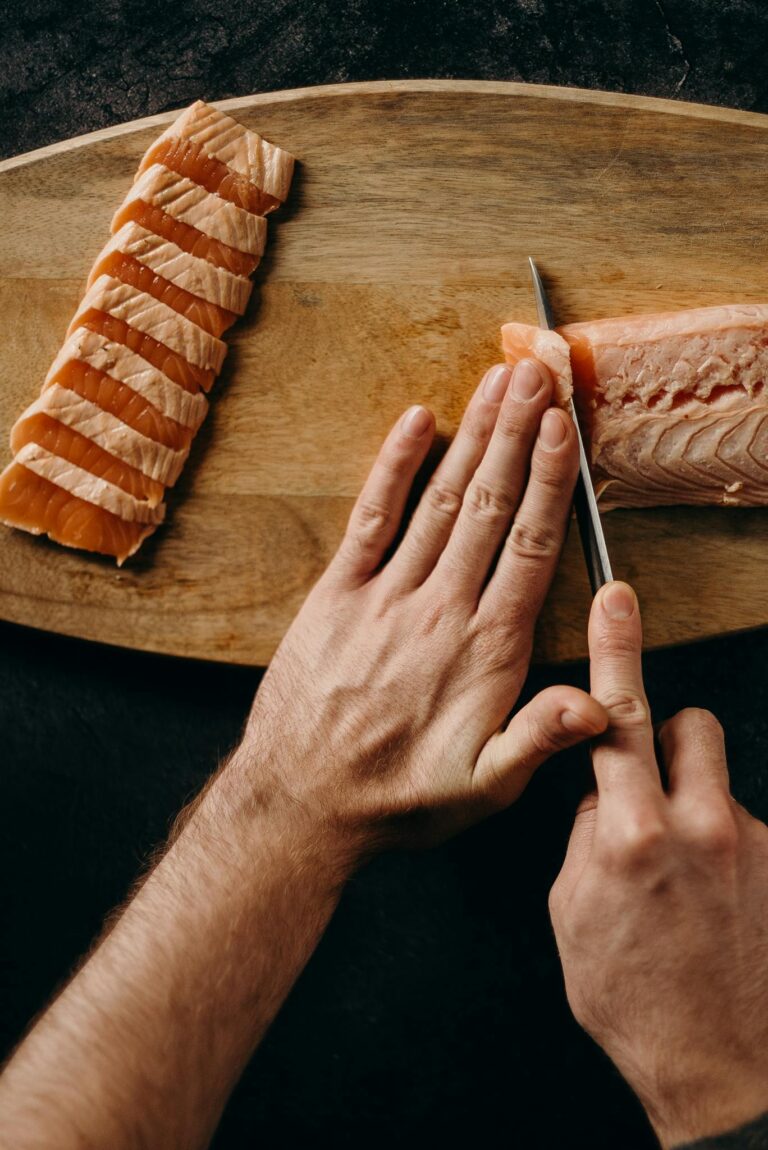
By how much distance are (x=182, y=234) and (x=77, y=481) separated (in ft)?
2.39

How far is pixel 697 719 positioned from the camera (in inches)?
77.4

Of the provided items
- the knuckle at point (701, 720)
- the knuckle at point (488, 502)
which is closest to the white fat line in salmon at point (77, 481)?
the knuckle at point (488, 502)

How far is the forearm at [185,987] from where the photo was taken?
1.78 metres

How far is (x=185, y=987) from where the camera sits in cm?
193

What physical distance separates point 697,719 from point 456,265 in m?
1.36

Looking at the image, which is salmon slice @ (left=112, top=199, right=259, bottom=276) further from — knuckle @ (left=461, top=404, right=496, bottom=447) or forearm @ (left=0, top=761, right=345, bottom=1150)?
forearm @ (left=0, top=761, right=345, bottom=1150)

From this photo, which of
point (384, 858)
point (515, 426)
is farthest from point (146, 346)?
point (384, 858)

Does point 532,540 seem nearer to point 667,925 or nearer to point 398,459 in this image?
point 398,459

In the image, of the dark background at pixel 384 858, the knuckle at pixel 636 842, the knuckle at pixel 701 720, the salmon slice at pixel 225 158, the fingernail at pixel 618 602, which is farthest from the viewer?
the dark background at pixel 384 858

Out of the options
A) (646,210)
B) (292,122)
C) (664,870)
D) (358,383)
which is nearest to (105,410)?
(358,383)

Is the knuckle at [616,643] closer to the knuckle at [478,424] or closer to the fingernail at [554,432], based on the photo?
the fingernail at [554,432]

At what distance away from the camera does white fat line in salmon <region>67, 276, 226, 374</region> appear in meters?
2.26

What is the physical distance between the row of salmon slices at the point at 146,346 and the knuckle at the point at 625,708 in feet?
4.16

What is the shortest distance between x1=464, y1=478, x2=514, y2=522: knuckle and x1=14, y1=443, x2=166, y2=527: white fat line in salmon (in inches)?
35.4
